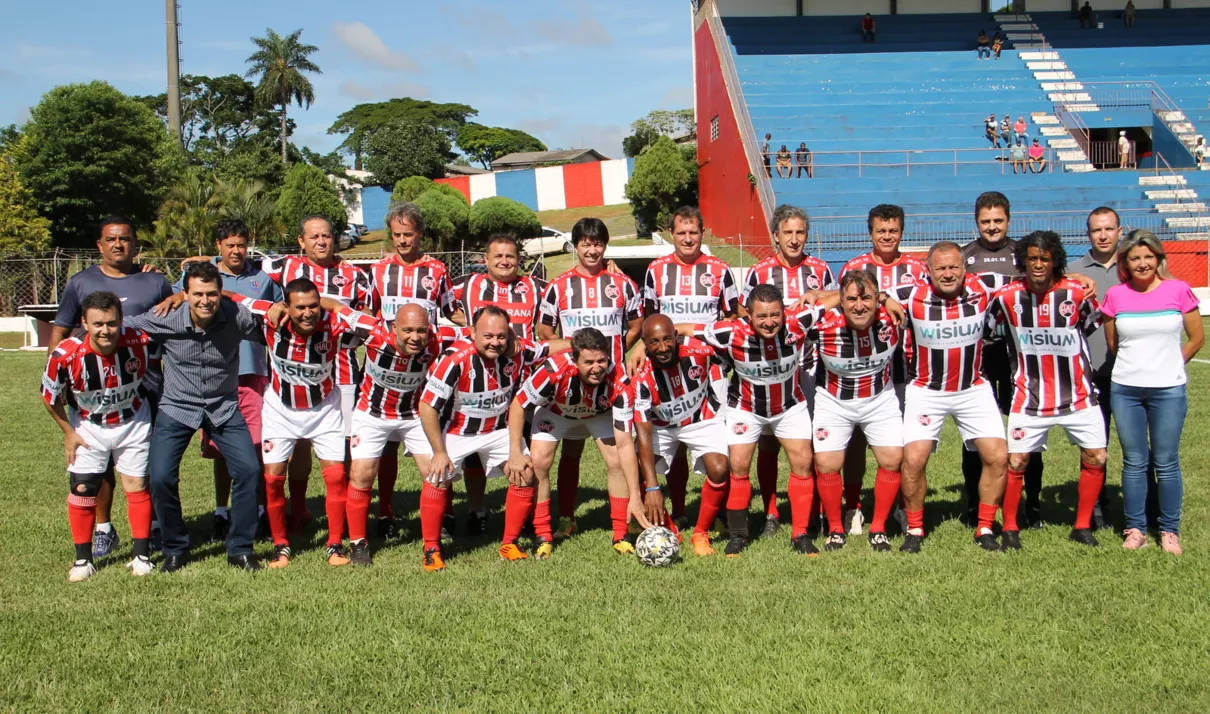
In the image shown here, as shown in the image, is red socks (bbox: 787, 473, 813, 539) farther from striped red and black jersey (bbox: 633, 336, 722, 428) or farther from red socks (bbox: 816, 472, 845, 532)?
striped red and black jersey (bbox: 633, 336, 722, 428)

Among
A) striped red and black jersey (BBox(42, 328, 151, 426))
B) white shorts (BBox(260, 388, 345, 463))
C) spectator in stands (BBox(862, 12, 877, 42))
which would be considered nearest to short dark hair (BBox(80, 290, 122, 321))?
striped red and black jersey (BBox(42, 328, 151, 426))

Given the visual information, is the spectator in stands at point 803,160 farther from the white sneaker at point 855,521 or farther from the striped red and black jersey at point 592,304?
the white sneaker at point 855,521

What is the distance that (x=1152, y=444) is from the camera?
232 inches

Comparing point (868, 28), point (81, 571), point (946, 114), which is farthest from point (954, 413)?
point (868, 28)

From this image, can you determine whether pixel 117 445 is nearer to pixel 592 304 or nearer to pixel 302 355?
pixel 302 355

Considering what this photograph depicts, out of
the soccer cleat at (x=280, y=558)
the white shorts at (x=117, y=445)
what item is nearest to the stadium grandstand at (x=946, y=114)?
the soccer cleat at (x=280, y=558)

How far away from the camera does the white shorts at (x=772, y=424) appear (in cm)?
611

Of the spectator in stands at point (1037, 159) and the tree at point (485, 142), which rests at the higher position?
the tree at point (485, 142)

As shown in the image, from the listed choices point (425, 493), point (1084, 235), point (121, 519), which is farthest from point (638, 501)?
point (1084, 235)

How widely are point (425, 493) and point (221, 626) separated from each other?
1519 millimetres

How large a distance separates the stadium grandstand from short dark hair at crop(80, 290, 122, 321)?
61.4ft

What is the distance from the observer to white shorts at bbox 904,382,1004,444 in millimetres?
5984

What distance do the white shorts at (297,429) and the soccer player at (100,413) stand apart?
2.27 ft

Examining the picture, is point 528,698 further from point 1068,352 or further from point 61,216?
point 61,216
